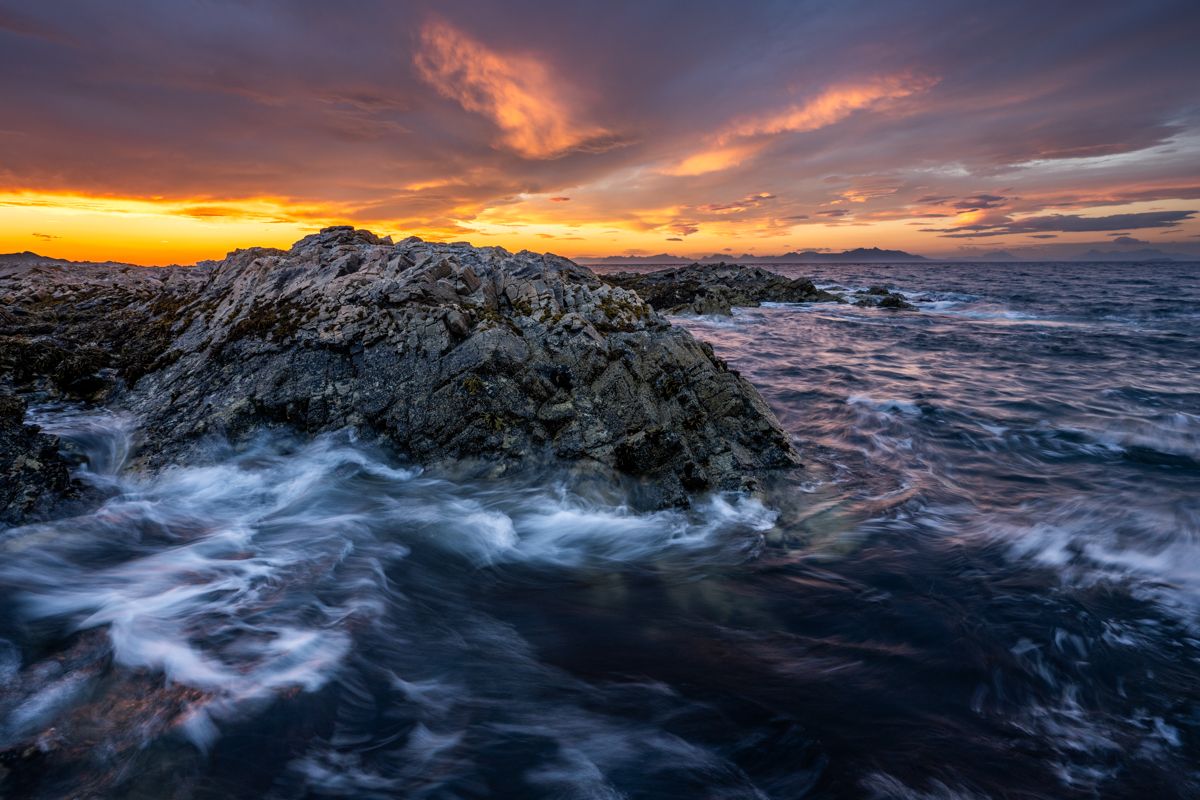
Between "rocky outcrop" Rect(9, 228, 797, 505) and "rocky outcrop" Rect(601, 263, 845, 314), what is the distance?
30.9 m

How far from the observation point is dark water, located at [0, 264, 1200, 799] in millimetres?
4770

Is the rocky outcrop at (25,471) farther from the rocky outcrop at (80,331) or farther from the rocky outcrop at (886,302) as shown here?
the rocky outcrop at (886,302)

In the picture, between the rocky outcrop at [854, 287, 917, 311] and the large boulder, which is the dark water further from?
the rocky outcrop at [854, 287, 917, 311]

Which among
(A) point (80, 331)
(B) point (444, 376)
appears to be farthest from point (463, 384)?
(A) point (80, 331)

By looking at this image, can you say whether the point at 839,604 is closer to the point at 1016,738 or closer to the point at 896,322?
the point at 1016,738

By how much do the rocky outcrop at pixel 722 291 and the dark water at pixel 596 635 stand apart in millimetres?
34186

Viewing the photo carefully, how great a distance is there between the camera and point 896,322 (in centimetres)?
4100

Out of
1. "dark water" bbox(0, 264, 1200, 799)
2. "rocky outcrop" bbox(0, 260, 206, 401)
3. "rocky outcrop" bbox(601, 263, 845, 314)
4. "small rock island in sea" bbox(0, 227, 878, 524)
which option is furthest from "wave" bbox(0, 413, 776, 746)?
"rocky outcrop" bbox(601, 263, 845, 314)

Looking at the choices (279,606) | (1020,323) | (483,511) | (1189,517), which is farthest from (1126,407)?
(1020,323)

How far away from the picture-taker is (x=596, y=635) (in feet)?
22.3

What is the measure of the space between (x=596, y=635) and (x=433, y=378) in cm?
588

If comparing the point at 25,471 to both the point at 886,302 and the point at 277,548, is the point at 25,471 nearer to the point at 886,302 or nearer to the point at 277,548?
the point at 277,548

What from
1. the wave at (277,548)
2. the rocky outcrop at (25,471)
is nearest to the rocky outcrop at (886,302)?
the wave at (277,548)

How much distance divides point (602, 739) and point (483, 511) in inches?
186
